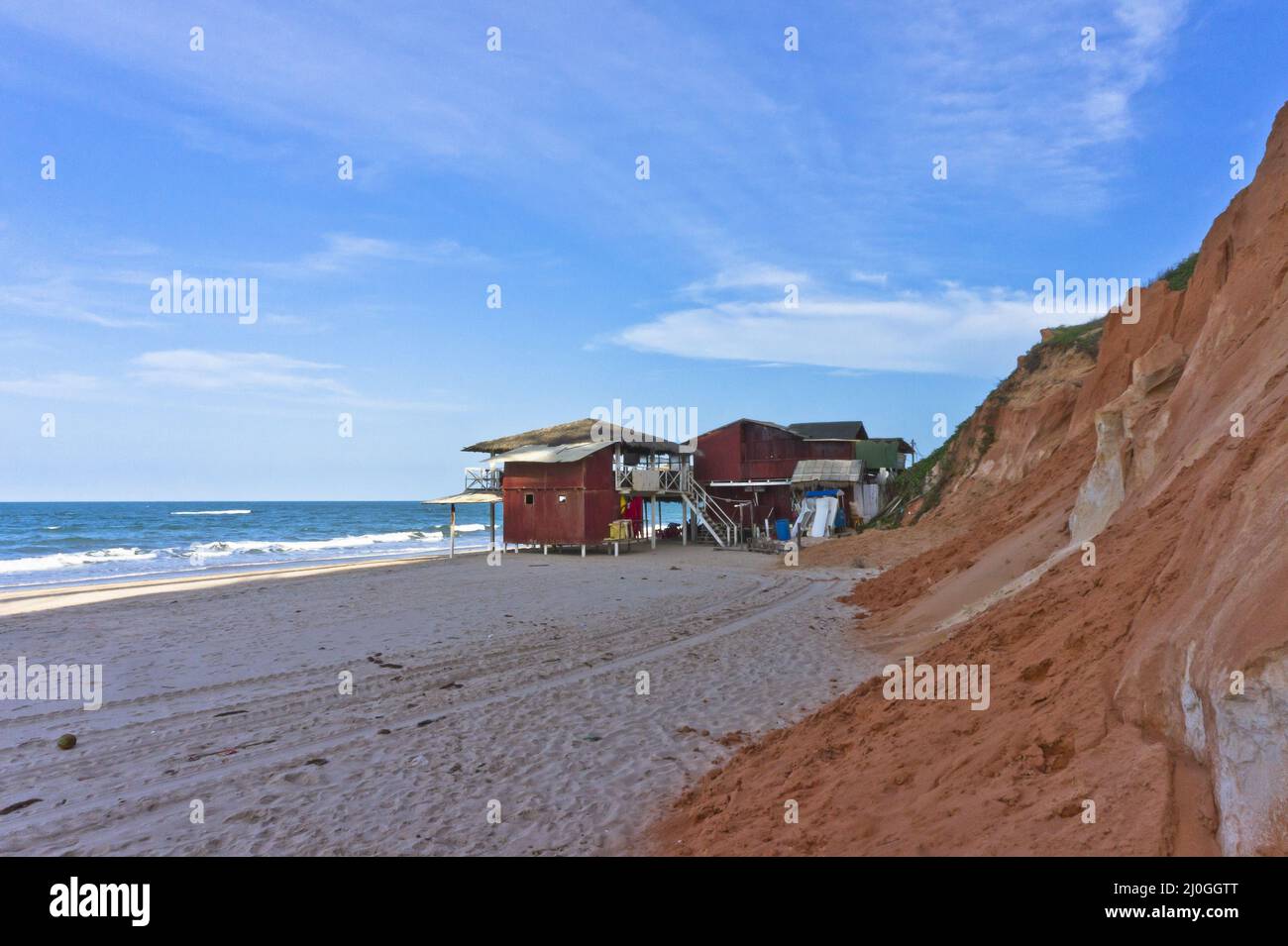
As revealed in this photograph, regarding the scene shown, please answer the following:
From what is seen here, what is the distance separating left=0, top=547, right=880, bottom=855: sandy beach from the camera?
585 cm

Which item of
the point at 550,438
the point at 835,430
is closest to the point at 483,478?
the point at 550,438

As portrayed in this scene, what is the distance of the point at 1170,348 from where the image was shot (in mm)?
11086

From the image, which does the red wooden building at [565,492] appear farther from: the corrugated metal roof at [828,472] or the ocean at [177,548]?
the corrugated metal roof at [828,472]

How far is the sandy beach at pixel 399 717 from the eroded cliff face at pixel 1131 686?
147cm

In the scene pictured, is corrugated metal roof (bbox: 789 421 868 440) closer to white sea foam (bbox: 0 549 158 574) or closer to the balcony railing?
the balcony railing

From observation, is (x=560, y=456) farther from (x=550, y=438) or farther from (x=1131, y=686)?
(x=1131, y=686)

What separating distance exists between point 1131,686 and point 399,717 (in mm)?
7690

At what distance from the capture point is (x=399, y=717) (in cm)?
873

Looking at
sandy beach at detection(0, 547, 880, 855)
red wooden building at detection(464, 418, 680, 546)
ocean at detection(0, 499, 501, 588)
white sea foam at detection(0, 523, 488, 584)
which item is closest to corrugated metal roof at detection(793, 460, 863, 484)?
red wooden building at detection(464, 418, 680, 546)

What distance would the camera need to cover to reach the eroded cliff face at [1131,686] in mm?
3154

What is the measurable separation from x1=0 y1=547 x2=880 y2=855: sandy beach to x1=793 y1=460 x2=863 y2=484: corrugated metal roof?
19375 mm

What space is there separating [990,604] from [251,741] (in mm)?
9914

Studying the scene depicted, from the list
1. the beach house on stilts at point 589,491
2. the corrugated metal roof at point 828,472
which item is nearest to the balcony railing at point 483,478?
the beach house on stilts at point 589,491
